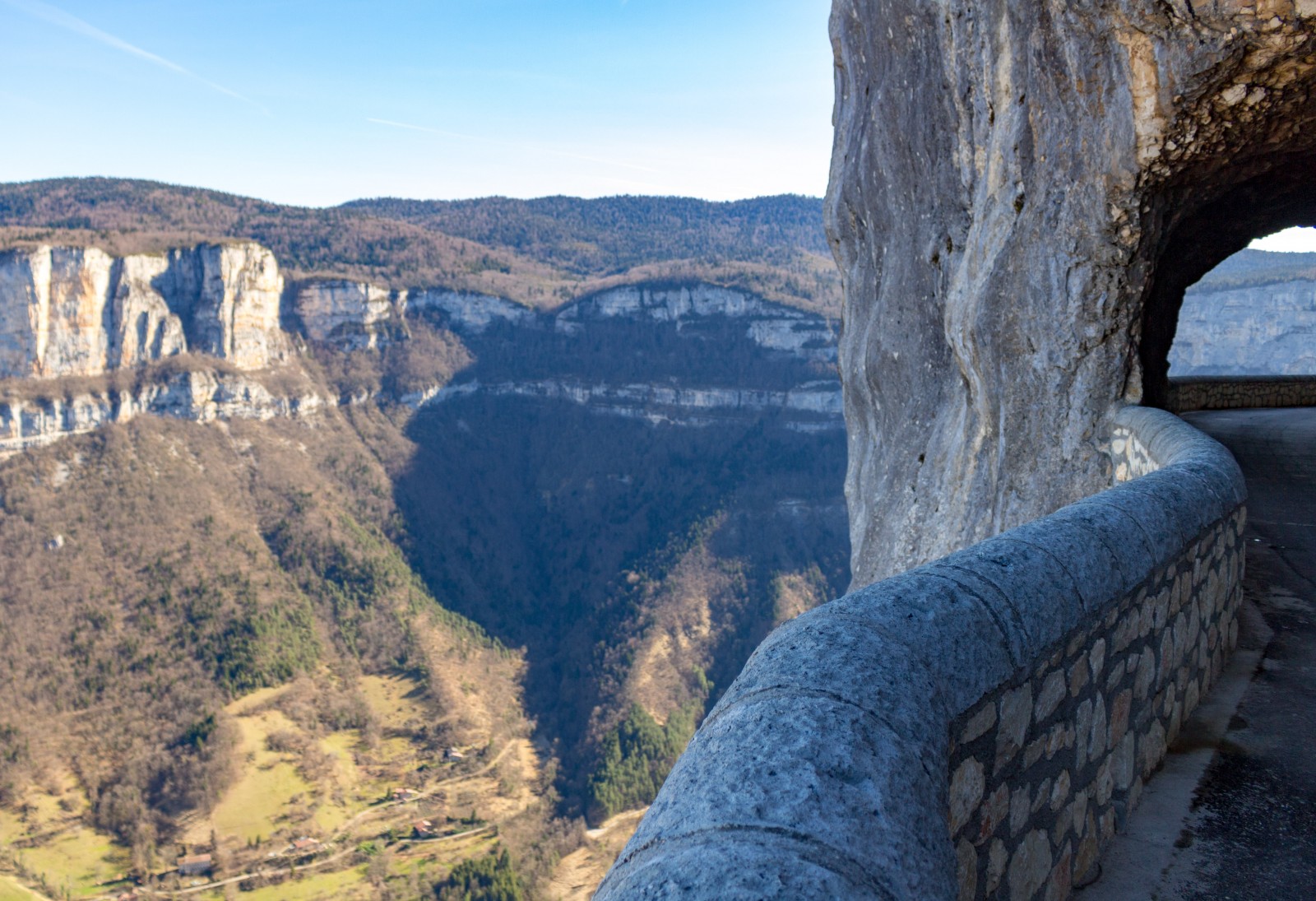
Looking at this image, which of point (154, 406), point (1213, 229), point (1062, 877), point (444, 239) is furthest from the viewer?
point (444, 239)

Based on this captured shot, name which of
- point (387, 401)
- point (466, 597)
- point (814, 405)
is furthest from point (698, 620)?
point (387, 401)

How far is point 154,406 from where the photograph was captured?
279 ft

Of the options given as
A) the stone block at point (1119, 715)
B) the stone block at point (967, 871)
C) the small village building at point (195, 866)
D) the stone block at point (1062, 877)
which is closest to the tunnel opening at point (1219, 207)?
the stone block at point (1119, 715)

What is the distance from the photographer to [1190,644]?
448 cm

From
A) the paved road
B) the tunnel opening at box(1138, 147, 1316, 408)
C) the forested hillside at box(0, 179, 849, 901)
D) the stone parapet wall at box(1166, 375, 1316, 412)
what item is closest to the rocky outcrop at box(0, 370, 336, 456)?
the forested hillside at box(0, 179, 849, 901)

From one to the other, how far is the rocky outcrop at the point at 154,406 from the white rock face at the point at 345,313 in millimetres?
11983

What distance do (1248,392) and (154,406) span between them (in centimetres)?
8961

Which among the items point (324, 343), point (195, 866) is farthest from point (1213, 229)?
point (324, 343)

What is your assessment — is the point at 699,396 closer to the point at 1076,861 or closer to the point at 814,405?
the point at 814,405

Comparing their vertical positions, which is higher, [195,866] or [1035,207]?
[1035,207]

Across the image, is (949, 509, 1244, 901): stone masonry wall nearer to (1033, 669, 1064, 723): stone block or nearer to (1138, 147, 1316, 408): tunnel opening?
(1033, 669, 1064, 723): stone block

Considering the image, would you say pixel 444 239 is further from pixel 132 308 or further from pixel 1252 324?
pixel 1252 324

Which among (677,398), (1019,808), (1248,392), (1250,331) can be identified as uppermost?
(1250,331)

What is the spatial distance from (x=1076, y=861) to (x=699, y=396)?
106 metres
